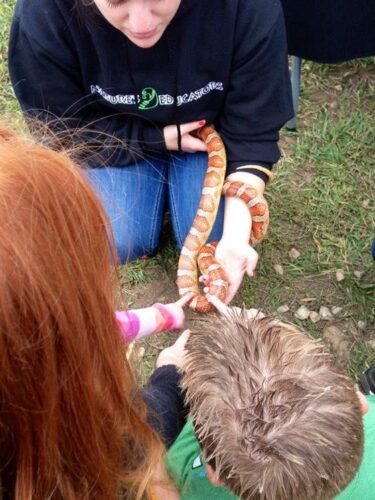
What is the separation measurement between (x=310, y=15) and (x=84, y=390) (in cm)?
230

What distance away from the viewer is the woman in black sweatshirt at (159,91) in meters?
2.31

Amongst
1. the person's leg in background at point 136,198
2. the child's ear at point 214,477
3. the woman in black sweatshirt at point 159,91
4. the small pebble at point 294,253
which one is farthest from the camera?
the small pebble at point 294,253

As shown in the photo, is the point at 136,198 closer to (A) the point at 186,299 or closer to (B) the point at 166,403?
(A) the point at 186,299

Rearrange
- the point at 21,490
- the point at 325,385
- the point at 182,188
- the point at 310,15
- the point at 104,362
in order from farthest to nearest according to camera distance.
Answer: the point at 182,188 → the point at 310,15 → the point at 325,385 → the point at 104,362 → the point at 21,490

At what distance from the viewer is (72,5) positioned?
2.29 meters

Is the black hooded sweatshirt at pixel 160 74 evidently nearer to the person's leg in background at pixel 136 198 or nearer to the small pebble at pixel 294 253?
the person's leg in background at pixel 136 198

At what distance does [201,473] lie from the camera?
1573 millimetres

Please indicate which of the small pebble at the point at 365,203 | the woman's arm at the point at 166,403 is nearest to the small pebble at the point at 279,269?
the small pebble at the point at 365,203

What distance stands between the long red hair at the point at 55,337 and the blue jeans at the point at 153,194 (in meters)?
1.62

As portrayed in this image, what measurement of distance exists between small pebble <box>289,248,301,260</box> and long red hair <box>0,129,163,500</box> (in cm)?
216

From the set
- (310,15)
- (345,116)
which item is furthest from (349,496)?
(345,116)

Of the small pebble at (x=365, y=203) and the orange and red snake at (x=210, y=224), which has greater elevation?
the orange and red snake at (x=210, y=224)

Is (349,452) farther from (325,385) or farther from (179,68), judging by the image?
(179,68)

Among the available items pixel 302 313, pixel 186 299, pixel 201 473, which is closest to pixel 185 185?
pixel 186 299
